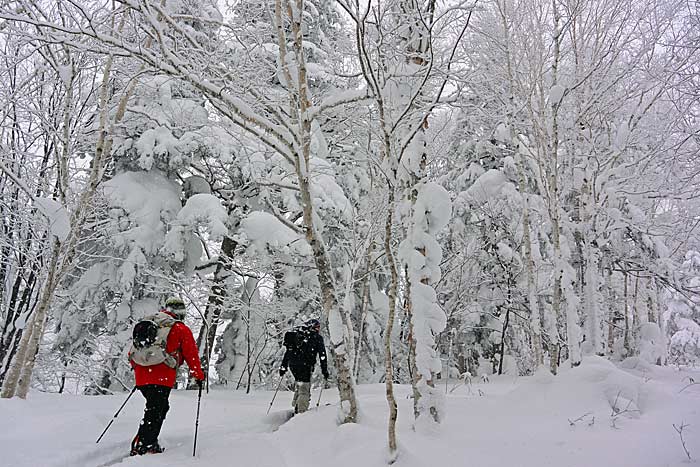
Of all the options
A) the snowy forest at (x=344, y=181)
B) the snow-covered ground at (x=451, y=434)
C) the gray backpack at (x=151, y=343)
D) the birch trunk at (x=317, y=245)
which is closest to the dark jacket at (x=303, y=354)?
the snowy forest at (x=344, y=181)

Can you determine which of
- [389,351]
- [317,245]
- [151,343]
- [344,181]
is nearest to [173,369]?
[151,343]

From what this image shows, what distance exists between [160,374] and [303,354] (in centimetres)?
276

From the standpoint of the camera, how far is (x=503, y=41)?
8656mm

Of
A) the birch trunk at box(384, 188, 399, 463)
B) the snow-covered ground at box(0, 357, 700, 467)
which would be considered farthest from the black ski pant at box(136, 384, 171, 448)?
the birch trunk at box(384, 188, 399, 463)

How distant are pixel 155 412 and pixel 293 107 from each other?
145 inches

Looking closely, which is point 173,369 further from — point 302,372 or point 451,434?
point 451,434

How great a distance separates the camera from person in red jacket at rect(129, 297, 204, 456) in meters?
4.82

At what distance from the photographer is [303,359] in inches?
292

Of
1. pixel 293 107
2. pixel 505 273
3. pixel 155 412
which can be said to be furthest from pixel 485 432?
pixel 505 273

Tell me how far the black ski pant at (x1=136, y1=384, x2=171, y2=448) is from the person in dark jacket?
2.48m

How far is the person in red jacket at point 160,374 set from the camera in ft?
15.8

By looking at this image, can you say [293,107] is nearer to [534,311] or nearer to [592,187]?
[534,311]

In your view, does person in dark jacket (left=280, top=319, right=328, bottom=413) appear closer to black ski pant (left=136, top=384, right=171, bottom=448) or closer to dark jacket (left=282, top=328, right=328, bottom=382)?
dark jacket (left=282, top=328, right=328, bottom=382)

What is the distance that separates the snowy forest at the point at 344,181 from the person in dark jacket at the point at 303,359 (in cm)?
53
